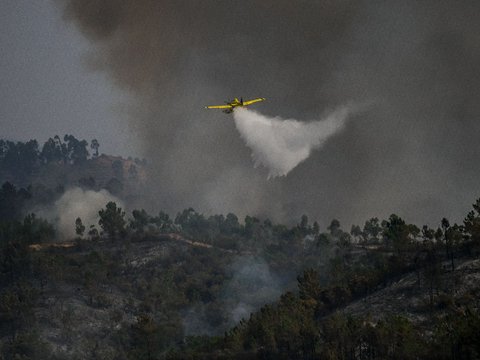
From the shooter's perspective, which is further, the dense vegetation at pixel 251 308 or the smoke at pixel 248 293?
the smoke at pixel 248 293

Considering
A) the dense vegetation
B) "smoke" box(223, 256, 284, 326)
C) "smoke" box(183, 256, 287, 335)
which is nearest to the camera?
the dense vegetation

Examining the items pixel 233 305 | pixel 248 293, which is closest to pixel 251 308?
pixel 233 305

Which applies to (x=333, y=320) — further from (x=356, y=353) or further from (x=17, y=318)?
(x=17, y=318)

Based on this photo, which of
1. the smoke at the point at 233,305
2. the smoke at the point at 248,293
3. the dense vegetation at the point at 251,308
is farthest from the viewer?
the smoke at the point at 248,293

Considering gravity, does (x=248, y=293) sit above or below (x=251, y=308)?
above

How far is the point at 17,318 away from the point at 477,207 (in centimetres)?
10190

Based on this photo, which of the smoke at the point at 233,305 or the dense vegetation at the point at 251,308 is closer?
the dense vegetation at the point at 251,308

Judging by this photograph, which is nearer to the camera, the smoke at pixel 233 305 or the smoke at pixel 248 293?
the smoke at pixel 233 305

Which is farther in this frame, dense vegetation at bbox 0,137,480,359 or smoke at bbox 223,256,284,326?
smoke at bbox 223,256,284,326

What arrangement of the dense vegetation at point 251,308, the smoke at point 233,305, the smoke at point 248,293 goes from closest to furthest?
1. the dense vegetation at point 251,308
2. the smoke at point 233,305
3. the smoke at point 248,293

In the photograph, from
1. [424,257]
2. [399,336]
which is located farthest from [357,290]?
[399,336]

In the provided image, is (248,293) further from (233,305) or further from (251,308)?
(251,308)

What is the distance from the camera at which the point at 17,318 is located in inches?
5920

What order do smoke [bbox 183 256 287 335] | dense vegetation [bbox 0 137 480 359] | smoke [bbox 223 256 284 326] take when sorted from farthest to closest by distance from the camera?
smoke [bbox 223 256 284 326] < smoke [bbox 183 256 287 335] < dense vegetation [bbox 0 137 480 359]
